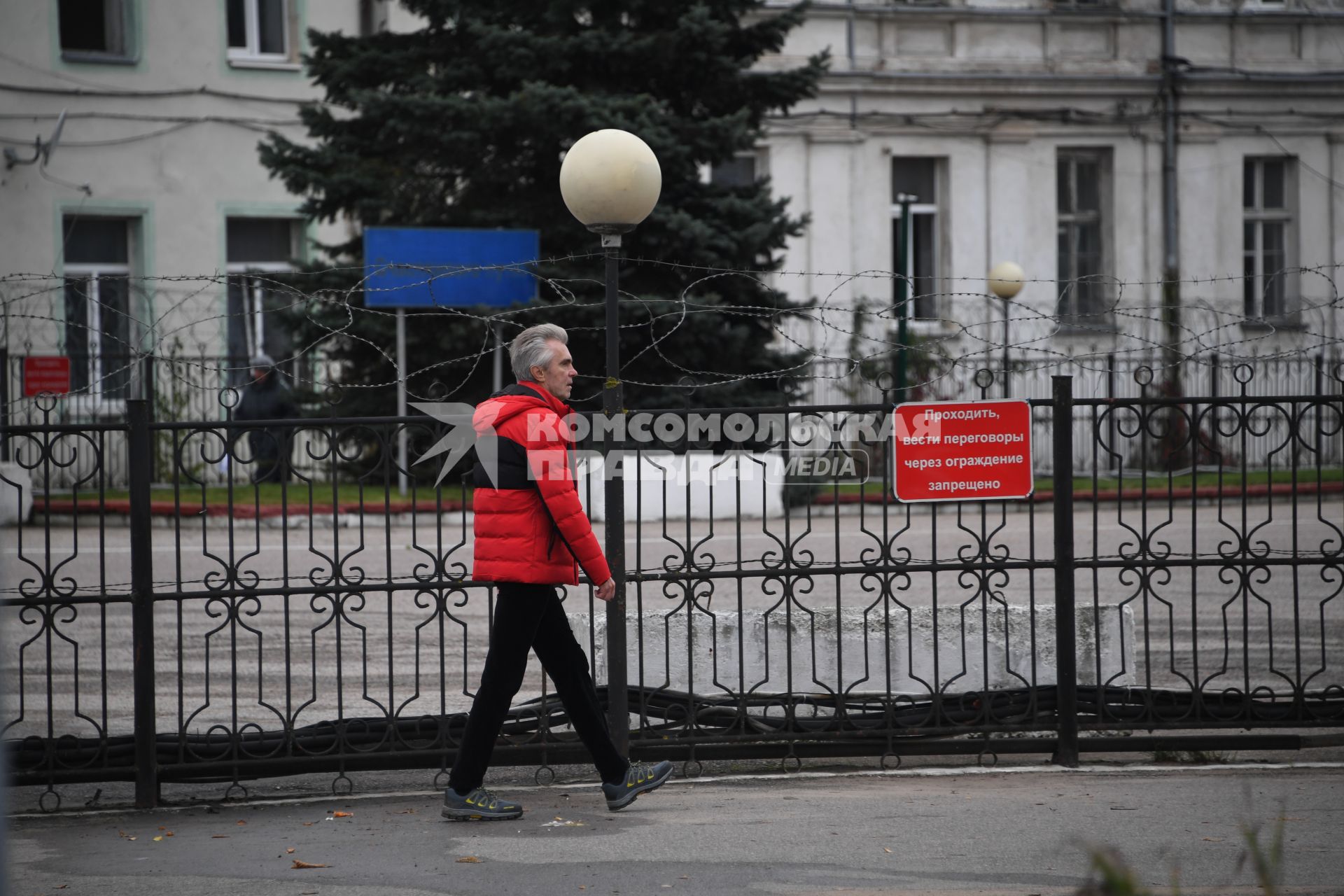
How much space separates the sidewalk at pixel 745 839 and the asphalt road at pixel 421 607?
563 millimetres

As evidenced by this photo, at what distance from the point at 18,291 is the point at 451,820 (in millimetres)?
17494

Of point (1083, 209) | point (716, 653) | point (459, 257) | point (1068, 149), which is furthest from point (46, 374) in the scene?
point (1083, 209)

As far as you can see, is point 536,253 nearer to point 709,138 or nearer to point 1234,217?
point 709,138

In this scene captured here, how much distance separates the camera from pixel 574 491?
19.1 feet

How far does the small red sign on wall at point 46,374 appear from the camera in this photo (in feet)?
55.5

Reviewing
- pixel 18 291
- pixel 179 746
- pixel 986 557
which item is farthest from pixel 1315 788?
pixel 18 291

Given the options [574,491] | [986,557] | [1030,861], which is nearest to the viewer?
[1030,861]

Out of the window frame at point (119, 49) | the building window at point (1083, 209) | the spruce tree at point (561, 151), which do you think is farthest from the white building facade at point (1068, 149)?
the window frame at point (119, 49)

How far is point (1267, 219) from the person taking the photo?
27.4 m

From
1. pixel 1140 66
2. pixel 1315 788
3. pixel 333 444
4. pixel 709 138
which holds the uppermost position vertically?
pixel 1140 66

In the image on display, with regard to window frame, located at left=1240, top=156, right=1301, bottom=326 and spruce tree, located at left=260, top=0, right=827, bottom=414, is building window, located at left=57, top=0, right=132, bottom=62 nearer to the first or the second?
spruce tree, located at left=260, top=0, right=827, bottom=414

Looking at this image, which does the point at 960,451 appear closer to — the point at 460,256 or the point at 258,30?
the point at 460,256

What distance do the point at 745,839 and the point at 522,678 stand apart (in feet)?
3.44

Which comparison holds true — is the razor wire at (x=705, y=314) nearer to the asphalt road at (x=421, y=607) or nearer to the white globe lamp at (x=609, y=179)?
the asphalt road at (x=421, y=607)
